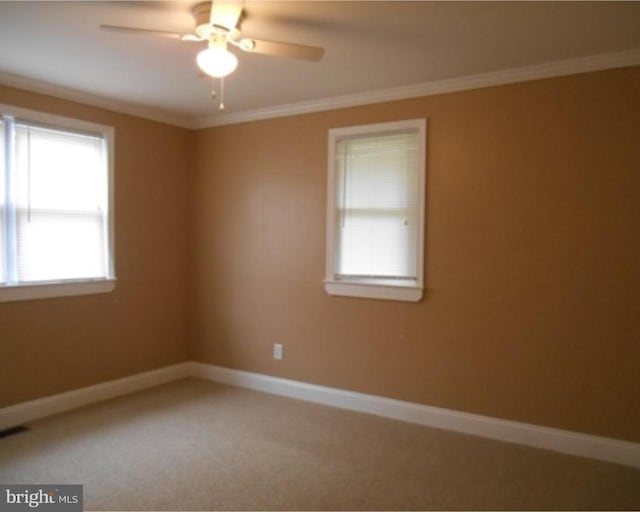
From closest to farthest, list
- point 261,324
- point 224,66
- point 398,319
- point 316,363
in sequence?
point 224,66 → point 398,319 → point 316,363 → point 261,324

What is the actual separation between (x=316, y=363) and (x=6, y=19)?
9.97 ft

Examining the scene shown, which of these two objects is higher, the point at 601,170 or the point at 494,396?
the point at 601,170

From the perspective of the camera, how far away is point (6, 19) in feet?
7.91

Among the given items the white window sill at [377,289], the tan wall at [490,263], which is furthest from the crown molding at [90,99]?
the white window sill at [377,289]

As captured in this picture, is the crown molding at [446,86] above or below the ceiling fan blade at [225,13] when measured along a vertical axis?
above

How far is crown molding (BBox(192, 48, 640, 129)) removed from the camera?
2842mm

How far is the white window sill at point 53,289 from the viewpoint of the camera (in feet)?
10.8

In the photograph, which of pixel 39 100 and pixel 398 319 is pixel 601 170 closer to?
pixel 398 319

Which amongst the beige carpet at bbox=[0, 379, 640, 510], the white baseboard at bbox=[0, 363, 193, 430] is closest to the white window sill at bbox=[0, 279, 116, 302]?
the white baseboard at bbox=[0, 363, 193, 430]

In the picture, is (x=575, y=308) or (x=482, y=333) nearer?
(x=575, y=308)

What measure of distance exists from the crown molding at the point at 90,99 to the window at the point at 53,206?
0.17m

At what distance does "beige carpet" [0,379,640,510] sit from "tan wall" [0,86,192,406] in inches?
16.3

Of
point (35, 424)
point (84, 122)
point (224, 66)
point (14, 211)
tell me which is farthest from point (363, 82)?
point (35, 424)

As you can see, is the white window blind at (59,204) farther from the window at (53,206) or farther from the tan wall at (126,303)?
the tan wall at (126,303)
